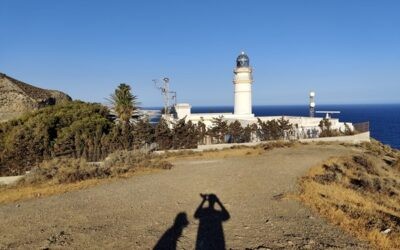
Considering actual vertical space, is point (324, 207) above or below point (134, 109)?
below

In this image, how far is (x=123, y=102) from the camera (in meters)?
30.0

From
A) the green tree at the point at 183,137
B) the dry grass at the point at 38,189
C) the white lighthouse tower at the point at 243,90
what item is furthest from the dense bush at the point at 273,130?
the dry grass at the point at 38,189

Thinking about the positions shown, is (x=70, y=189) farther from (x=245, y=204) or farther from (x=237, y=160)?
(x=237, y=160)

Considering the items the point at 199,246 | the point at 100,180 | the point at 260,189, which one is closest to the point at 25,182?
the point at 100,180

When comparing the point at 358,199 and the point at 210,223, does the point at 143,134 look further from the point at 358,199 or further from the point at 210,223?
the point at 210,223

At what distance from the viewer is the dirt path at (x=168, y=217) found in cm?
772

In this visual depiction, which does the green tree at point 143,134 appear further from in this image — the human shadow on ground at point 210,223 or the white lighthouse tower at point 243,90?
the white lighthouse tower at point 243,90

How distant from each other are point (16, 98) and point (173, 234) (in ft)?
85.4

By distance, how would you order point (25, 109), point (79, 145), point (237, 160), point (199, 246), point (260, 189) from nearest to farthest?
point (199, 246)
point (260, 189)
point (237, 160)
point (79, 145)
point (25, 109)

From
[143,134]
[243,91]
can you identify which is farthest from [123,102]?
[243,91]

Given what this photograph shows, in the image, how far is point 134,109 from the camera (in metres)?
31.0

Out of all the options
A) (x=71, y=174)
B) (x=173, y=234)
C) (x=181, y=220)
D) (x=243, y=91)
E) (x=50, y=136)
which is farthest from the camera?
(x=243, y=91)

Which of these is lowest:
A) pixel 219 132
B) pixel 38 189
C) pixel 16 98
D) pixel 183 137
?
pixel 38 189

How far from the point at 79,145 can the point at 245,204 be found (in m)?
15.4
